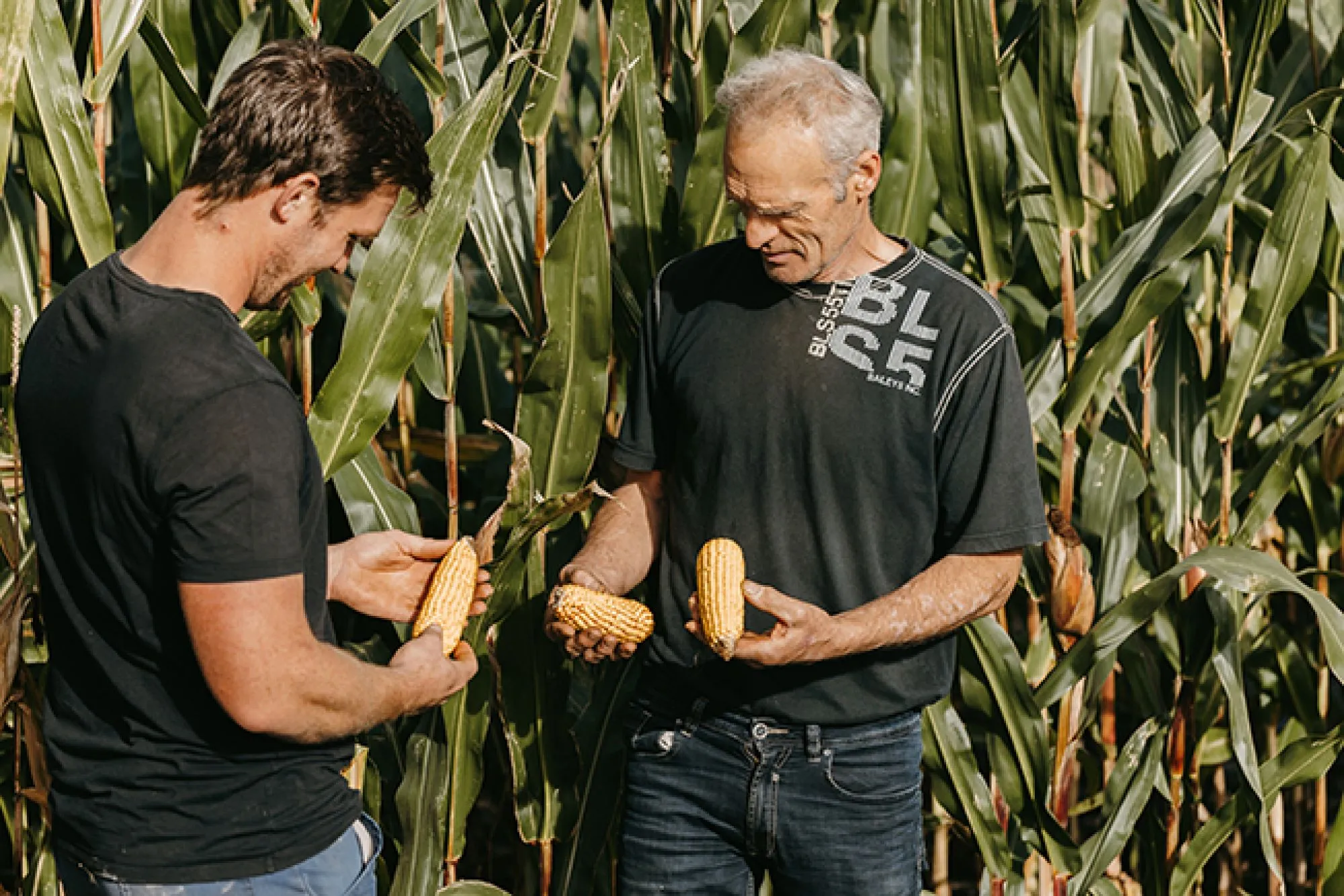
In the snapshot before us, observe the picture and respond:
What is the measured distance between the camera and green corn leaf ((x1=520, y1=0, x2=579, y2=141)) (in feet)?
9.05

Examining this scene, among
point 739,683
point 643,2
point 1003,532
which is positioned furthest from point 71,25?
point 1003,532

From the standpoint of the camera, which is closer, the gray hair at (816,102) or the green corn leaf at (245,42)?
the gray hair at (816,102)

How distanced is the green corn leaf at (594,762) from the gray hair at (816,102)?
1103 millimetres

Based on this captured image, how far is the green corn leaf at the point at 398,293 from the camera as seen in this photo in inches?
104

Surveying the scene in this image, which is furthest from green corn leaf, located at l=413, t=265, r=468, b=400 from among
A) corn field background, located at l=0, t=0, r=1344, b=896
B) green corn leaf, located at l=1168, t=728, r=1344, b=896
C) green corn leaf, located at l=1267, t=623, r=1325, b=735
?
green corn leaf, located at l=1267, t=623, r=1325, b=735

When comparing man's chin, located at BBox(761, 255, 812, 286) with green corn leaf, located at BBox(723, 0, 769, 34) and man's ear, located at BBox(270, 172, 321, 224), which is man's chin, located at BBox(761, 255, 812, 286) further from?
man's ear, located at BBox(270, 172, 321, 224)

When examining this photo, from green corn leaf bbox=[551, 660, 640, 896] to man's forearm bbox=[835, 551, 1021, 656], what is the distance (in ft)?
2.24

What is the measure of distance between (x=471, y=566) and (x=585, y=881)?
992mm

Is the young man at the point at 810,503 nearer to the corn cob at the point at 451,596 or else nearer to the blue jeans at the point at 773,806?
the blue jeans at the point at 773,806

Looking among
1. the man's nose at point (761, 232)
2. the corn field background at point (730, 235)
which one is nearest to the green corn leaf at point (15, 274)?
the corn field background at point (730, 235)

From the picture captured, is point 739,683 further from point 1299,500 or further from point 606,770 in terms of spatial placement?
point 1299,500

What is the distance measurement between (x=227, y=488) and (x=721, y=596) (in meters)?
0.88

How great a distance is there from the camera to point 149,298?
1856mm

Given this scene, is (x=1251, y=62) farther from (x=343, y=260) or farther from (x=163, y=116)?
(x=163, y=116)
